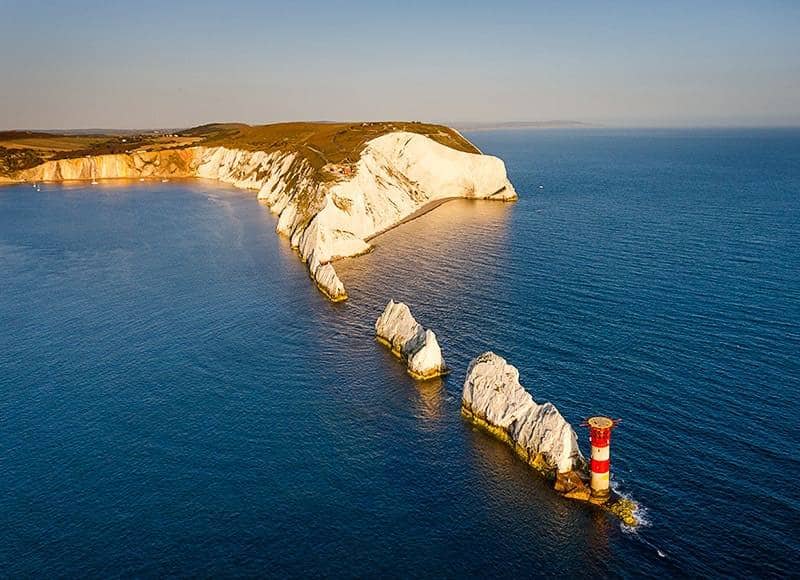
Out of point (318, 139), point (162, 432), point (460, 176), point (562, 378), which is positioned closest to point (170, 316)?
point (162, 432)

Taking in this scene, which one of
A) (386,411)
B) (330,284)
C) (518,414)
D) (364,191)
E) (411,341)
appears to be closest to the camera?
(518,414)

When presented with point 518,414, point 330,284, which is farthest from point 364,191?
point 518,414

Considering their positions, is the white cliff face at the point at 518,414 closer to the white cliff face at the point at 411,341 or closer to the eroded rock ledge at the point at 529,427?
the eroded rock ledge at the point at 529,427

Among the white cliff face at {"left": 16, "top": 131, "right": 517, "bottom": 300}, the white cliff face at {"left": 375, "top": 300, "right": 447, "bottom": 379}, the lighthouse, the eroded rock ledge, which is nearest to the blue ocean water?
the eroded rock ledge

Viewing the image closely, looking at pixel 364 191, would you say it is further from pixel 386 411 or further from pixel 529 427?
pixel 529 427

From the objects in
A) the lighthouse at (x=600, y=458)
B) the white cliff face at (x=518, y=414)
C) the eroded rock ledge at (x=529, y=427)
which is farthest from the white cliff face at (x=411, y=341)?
the lighthouse at (x=600, y=458)
